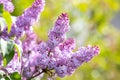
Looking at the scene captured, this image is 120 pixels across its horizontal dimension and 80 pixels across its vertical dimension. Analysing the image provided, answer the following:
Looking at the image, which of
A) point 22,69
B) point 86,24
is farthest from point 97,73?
point 22,69

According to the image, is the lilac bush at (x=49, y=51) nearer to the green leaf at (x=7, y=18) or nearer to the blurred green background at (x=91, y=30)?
the green leaf at (x=7, y=18)

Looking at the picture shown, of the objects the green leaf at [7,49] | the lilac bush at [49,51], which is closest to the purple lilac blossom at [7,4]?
the lilac bush at [49,51]

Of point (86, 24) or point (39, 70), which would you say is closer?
point (39, 70)

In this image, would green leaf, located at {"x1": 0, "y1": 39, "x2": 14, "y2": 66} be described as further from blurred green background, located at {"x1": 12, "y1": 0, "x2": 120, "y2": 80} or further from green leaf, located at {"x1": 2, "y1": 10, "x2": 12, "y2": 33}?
blurred green background, located at {"x1": 12, "y1": 0, "x2": 120, "y2": 80}

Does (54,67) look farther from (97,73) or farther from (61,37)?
(97,73)

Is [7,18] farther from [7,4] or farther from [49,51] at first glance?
[49,51]
